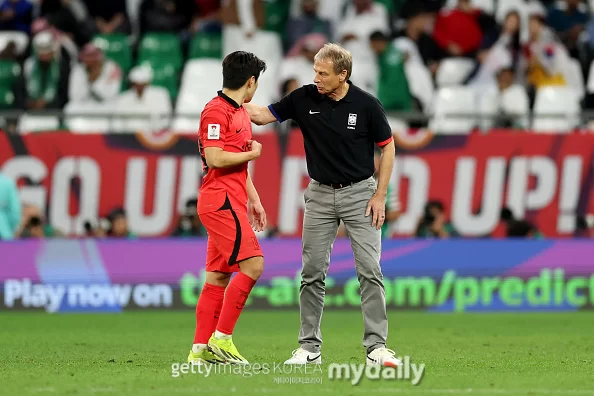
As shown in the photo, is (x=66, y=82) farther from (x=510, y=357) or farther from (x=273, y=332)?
(x=510, y=357)

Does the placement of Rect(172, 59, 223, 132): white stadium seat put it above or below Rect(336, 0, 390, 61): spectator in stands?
below

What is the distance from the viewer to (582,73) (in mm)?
20359

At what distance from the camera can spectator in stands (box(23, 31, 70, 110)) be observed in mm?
19453

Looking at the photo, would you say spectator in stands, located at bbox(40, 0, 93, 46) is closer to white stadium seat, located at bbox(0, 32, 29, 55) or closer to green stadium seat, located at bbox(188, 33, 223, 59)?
white stadium seat, located at bbox(0, 32, 29, 55)

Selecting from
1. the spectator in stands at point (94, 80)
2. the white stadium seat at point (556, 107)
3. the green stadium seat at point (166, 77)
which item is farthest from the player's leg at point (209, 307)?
the green stadium seat at point (166, 77)

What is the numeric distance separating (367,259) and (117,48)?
12.3 meters

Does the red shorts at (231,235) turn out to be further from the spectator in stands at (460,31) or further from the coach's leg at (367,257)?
the spectator in stands at (460,31)

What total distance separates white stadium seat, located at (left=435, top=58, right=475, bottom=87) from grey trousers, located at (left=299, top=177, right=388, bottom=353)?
10874 mm

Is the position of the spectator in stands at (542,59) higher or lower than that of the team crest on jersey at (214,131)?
higher

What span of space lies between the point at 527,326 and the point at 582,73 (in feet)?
25.8

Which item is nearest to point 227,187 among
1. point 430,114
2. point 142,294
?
point 142,294

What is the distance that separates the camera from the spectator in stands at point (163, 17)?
21141 mm

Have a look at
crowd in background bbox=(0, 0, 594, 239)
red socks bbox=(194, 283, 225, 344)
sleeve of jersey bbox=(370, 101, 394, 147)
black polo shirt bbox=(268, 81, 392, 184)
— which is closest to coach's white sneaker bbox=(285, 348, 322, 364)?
red socks bbox=(194, 283, 225, 344)

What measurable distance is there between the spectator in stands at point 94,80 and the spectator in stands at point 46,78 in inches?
6.1
